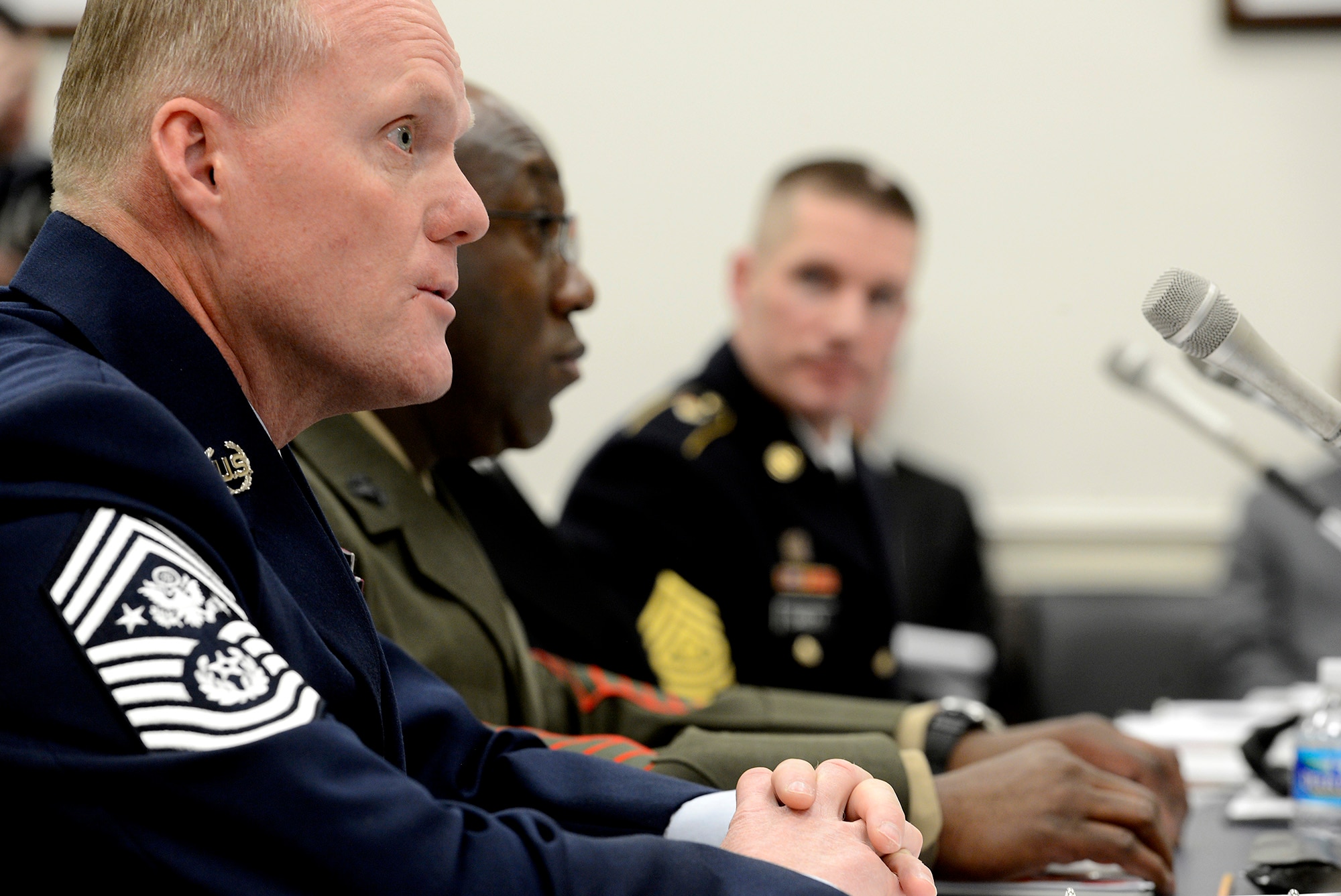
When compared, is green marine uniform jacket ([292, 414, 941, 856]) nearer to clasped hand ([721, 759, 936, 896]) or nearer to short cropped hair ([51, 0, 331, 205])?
clasped hand ([721, 759, 936, 896])

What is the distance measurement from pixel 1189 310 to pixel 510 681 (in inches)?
24.0

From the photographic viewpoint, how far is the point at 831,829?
0.71 meters

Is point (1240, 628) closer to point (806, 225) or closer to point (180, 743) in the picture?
point (806, 225)

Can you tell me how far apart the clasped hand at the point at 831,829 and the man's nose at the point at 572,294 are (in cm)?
66

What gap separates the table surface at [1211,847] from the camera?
1025 millimetres

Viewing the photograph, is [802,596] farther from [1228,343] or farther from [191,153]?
[191,153]

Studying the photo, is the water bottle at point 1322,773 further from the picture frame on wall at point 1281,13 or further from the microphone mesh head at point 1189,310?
the picture frame on wall at point 1281,13

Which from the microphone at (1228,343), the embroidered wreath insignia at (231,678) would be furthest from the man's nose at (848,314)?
the embroidered wreath insignia at (231,678)

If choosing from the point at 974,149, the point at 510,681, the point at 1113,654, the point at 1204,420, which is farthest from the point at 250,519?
the point at 974,149

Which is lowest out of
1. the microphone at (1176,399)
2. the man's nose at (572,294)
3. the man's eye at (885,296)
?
the man's eye at (885,296)

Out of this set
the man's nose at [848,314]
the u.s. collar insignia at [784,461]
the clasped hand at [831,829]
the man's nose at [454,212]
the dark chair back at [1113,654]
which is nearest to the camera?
the clasped hand at [831,829]

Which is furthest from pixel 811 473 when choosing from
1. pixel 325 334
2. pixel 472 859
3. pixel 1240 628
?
pixel 472 859

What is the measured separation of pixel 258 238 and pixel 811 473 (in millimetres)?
1383

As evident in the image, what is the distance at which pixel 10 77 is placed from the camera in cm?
226
